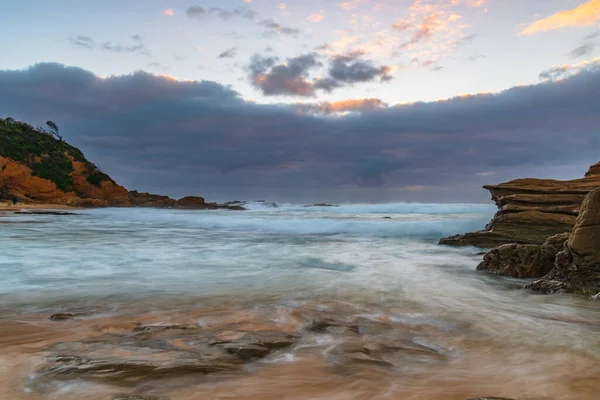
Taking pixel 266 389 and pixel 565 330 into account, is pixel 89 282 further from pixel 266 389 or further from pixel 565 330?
pixel 565 330

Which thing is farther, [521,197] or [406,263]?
[521,197]

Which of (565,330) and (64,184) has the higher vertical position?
(64,184)

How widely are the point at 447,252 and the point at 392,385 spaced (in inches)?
356

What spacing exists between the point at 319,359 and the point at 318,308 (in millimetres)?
1706

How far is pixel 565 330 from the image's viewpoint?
389 centimetres

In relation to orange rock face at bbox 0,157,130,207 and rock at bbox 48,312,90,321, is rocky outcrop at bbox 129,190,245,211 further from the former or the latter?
rock at bbox 48,312,90,321

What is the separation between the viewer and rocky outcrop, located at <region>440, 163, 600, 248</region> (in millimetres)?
10412

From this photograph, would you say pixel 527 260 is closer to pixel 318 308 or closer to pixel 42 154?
pixel 318 308

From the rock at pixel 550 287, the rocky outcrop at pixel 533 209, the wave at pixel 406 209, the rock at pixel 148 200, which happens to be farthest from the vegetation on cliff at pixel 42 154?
the rock at pixel 550 287

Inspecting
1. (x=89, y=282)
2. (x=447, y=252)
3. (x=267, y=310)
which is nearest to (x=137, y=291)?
(x=89, y=282)

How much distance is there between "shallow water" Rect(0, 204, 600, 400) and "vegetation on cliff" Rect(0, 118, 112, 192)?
37982 mm

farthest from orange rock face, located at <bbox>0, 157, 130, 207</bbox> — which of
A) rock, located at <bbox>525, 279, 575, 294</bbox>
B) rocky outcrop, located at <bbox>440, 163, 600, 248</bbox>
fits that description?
rock, located at <bbox>525, 279, 575, 294</bbox>

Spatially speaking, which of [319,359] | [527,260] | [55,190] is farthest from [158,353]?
[55,190]

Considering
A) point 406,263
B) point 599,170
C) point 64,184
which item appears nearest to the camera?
point 406,263
